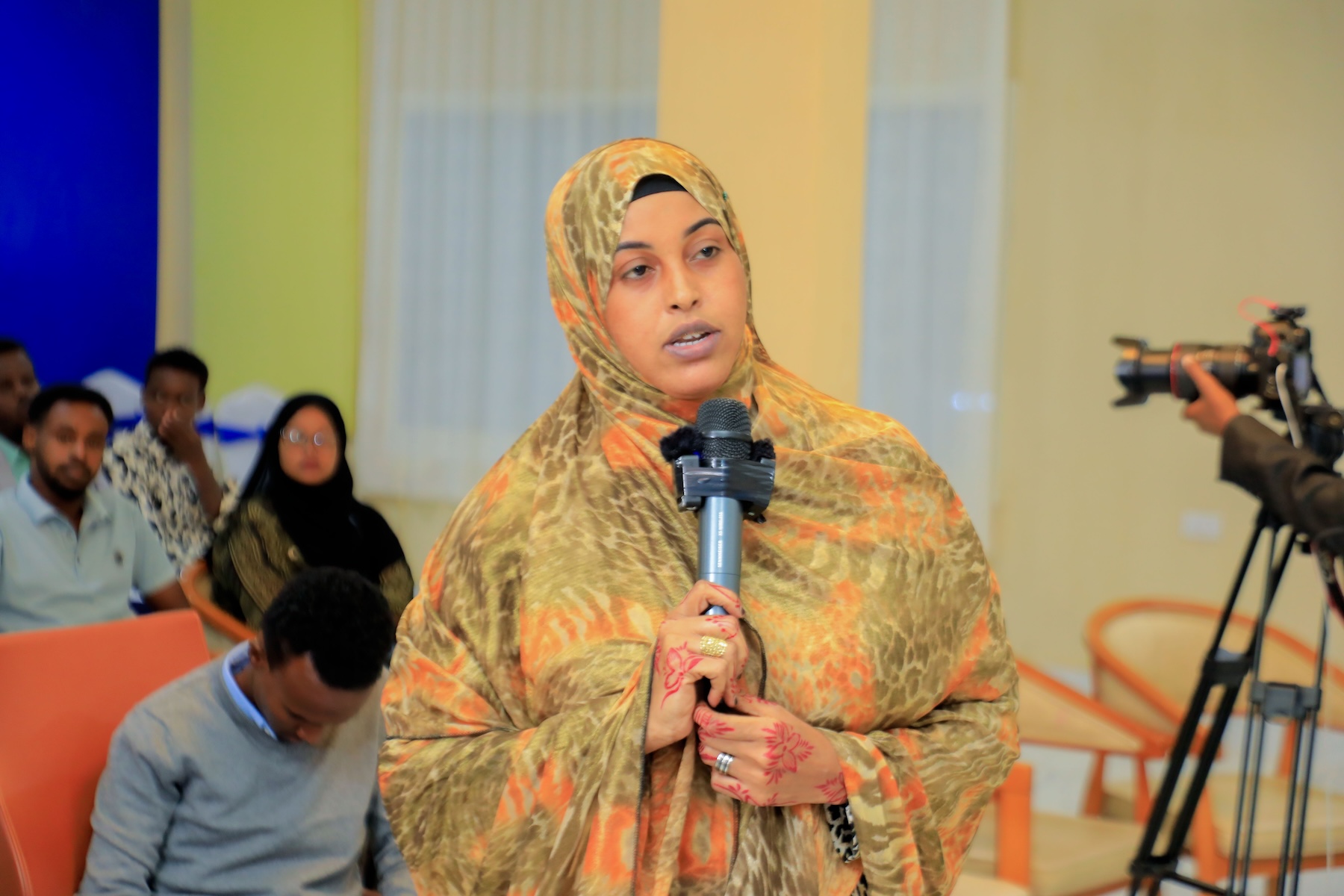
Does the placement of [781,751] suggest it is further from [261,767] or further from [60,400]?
[60,400]

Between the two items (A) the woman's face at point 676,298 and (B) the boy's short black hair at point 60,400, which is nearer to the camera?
(A) the woman's face at point 676,298

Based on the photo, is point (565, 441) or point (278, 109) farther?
point (278, 109)

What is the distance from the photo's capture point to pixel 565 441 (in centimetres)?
119

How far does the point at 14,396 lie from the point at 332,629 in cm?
237

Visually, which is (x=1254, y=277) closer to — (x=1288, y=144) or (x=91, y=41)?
(x=1288, y=144)

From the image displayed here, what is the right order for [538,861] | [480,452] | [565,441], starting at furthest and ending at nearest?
[480,452]
[565,441]
[538,861]

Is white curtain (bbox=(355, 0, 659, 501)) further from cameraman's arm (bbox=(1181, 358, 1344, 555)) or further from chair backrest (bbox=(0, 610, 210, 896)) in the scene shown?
cameraman's arm (bbox=(1181, 358, 1344, 555))

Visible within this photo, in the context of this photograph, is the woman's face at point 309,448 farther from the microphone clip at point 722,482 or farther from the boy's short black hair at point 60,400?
the microphone clip at point 722,482

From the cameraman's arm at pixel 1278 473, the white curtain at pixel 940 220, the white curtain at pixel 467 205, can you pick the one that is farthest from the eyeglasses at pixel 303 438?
the cameraman's arm at pixel 1278 473

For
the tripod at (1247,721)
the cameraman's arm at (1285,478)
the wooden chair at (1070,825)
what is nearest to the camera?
the cameraman's arm at (1285,478)

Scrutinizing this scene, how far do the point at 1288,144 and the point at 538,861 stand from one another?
15.1 ft

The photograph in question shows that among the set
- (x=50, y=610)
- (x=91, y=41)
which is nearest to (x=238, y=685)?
(x=50, y=610)

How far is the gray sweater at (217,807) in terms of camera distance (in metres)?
1.74

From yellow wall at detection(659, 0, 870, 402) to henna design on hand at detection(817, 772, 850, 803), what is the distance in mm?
1353
